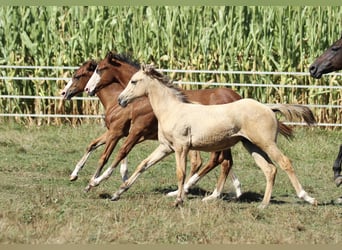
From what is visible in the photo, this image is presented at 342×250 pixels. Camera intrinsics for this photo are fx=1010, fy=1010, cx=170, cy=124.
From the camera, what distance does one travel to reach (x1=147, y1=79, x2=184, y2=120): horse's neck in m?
11.9

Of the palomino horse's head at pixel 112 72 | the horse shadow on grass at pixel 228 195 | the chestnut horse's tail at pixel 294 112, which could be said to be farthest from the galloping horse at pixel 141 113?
the chestnut horse's tail at pixel 294 112

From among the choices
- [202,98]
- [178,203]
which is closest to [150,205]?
[178,203]

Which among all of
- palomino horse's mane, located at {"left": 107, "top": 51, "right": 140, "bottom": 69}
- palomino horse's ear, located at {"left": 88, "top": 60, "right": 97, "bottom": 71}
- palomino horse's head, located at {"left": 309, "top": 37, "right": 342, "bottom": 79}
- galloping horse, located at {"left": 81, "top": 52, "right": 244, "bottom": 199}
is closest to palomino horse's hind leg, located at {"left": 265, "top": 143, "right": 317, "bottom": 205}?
galloping horse, located at {"left": 81, "top": 52, "right": 244, "bottom": 199}

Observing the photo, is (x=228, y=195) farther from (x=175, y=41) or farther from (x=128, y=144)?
(x=175, y=41)

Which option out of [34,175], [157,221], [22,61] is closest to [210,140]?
[157,221]

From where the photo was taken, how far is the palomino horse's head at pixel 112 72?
45.8ft

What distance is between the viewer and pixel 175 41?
67.1ft

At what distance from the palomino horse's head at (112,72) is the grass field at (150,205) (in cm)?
133

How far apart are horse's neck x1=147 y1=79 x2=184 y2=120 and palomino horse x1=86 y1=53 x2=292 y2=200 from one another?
1.20 metres

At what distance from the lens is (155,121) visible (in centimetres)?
1347

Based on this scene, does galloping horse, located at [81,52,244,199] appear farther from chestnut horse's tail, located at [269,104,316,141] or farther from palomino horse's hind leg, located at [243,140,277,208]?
palomino horse's hind leg, located at [243,140,277,208]

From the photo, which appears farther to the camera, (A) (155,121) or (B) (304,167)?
(B) (304,167)

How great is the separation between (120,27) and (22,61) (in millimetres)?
2096

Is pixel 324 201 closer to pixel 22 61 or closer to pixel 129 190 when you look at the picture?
pixel 129 190
